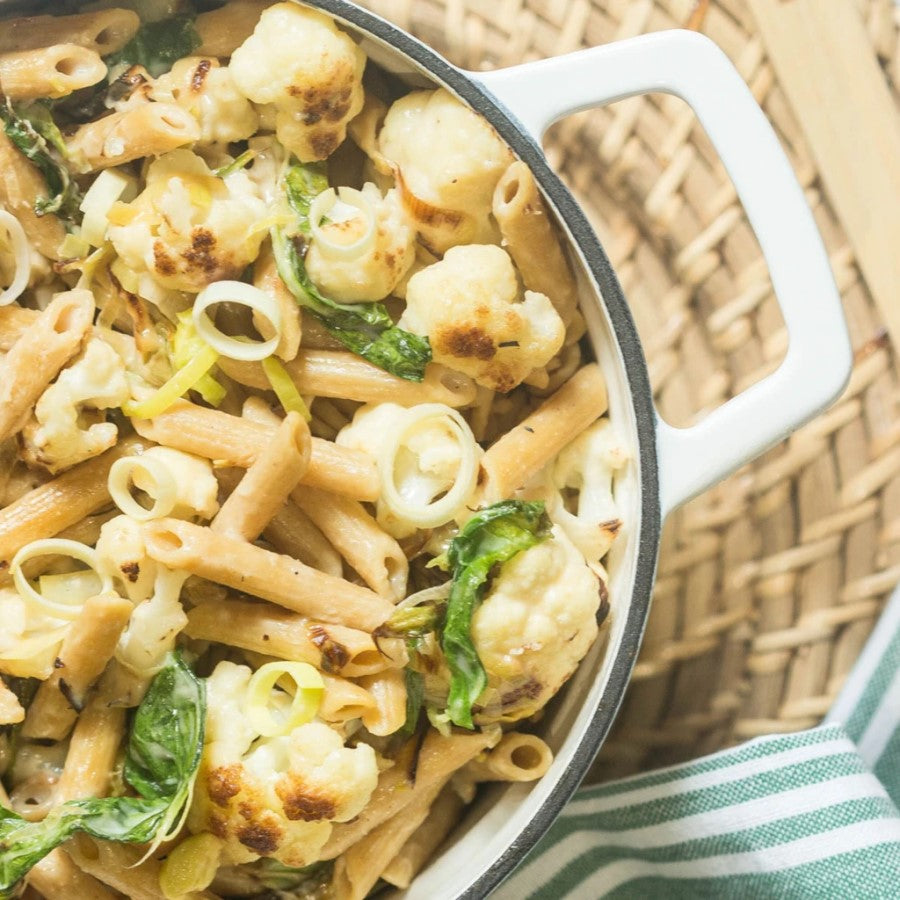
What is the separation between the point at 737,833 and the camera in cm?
185

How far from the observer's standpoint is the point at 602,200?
187cm

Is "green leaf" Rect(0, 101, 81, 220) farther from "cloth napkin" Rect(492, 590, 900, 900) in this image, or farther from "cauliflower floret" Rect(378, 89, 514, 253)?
"cloth napkin" Rect(492, 590, 900, 900)

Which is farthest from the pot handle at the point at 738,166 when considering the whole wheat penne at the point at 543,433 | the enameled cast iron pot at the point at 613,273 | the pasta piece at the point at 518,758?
the pasta piece at the point at 518,758

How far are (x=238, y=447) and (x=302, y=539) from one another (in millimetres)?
155

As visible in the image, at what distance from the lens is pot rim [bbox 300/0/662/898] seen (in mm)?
1315

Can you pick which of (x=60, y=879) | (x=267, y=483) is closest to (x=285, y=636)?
(x=267, y=483)

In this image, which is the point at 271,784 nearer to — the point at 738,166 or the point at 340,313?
the point at 340,313

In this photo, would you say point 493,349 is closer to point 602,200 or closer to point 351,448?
point 351,448

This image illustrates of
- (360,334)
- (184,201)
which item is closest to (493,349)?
(360,334)

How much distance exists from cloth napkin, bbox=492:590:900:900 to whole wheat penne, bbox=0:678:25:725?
907 mm

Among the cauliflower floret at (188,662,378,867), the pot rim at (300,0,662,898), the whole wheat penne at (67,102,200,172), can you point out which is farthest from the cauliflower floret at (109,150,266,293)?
the cauliflower floret at (188,662,378,867)

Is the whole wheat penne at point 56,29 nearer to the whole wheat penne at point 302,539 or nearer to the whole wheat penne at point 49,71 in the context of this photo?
the whole wheat penne at point 49,71

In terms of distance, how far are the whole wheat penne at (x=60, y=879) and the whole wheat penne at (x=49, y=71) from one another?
94 centimetres

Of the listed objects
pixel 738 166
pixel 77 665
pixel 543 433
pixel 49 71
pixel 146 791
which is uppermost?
pixel 738 166
